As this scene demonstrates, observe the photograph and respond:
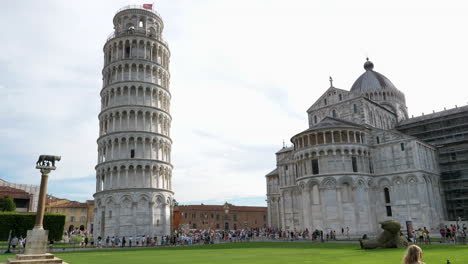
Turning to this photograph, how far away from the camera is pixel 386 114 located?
5956 cm

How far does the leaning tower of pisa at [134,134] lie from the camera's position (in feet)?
149

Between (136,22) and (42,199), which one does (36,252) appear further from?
(136,22)

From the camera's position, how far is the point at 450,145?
53.1 m

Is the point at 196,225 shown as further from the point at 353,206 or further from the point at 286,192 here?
the point at 353,206

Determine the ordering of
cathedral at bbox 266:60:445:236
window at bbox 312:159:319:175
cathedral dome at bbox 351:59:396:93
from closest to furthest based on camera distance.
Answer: cathedral at bbox 266:60:445:236 < window at bbox 312:159:319:175 < cathedral dome at bbox 351:59:396:93

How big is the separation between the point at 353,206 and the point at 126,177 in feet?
92.9

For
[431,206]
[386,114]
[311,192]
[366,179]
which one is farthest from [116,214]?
[386,114]

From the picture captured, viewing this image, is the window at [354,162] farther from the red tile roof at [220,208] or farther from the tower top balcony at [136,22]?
the red tile roof at [220,208]

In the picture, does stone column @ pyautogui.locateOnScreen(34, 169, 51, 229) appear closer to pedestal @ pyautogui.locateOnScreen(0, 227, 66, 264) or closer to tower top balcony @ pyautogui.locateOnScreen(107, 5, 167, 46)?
pedestal @ pyautogui.locateOnScreen(0, 227, 66, 264)

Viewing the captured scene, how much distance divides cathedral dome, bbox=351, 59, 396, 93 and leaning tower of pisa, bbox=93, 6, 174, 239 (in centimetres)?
3534

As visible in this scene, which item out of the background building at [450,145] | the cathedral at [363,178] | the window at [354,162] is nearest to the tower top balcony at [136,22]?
the cathedral at [363,178]

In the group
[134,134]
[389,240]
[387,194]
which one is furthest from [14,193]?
[389,240]

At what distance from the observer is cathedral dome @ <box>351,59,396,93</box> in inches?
2564

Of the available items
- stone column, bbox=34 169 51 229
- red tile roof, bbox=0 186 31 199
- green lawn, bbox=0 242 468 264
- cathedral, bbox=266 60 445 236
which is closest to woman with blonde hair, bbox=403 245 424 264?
green lawn, bbox=0 242 468 264
